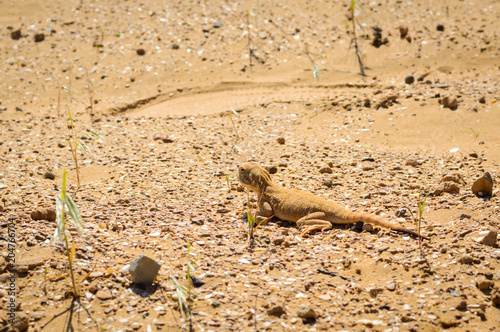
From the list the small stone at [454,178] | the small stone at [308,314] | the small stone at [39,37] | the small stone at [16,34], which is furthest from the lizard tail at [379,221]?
the small stone at [16,34]

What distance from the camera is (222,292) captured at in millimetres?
4203

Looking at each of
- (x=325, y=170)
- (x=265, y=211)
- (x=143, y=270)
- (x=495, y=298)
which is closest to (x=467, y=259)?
(x=495, y=298)

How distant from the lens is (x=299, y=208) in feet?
18.5

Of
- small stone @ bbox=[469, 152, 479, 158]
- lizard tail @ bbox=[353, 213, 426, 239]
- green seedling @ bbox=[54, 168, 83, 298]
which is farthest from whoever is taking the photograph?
small stone @ bbox=[469, 152, 479, 158]

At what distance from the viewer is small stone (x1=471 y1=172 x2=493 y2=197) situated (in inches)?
221

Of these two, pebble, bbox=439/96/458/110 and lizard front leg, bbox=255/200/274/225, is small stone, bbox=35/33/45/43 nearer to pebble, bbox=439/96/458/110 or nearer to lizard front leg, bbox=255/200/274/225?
lizard front leg, bbox=255/200/274/225

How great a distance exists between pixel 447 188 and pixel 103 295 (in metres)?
4.38

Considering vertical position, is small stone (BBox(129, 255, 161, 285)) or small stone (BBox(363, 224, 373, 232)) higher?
small stone (BBox(129, 255, 161, 285))

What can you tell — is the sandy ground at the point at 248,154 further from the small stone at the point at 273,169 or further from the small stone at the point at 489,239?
the small stone at the point at 273,169

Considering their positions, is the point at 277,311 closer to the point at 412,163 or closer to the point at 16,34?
the point at 412,163

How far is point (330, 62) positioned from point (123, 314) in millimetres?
9241

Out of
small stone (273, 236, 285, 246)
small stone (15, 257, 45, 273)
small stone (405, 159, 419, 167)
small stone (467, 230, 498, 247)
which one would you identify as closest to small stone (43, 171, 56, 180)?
small stone (15, 257, 45, 273)

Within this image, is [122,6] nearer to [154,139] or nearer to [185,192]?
[154,139]

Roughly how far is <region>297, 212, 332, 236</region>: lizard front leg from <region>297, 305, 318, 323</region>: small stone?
152 centimetres
